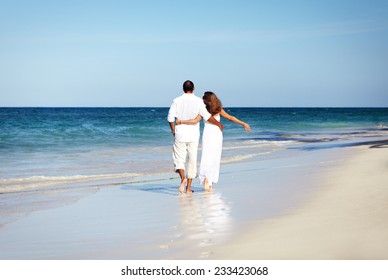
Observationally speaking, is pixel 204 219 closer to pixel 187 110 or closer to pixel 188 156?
pixel 188 156

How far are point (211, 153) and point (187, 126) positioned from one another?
2.03ft

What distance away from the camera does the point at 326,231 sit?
5.94 metres

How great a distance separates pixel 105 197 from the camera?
9.66 meters

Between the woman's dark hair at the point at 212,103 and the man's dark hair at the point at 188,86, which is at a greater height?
the man's dark hair at the point at 188,86

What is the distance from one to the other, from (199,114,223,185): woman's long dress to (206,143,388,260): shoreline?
1837 mm

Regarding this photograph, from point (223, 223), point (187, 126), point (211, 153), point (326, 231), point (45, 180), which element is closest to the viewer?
point (326, 231)

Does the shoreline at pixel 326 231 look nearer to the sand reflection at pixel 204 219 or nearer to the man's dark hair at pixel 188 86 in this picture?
the sand reflection at pixel 204 219

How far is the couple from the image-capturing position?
9.48 meters

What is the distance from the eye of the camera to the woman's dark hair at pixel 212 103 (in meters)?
9.53

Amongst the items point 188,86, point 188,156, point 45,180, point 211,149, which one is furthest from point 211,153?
point 45,180

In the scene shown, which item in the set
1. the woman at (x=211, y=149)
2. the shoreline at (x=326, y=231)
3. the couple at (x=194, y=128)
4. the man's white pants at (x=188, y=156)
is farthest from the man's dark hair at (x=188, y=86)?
the shoreline at (x=326, y=231)
